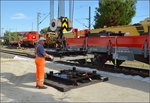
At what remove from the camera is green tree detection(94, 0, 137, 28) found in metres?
43.3

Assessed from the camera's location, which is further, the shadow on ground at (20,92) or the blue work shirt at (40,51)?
the blue work shirt at (40,51)

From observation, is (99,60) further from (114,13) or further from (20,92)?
(114,13)

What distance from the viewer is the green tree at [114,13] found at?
142 ft

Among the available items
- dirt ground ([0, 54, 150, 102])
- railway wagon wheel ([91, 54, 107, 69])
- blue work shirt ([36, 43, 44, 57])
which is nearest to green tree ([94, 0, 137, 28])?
railway wagon wheel ([91, 54, 107, 69])

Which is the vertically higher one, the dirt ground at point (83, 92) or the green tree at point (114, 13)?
the green tree at point (114, 13)

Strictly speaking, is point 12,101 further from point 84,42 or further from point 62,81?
point 84,42

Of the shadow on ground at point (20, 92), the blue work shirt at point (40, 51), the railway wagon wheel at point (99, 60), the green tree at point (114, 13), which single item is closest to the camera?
the shadow on ground at point (20, 92)

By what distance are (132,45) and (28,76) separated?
4372 mm

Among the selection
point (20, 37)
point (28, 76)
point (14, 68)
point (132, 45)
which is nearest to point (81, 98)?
point (28, 76)

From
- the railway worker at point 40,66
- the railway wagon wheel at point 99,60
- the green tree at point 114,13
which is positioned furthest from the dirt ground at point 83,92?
the green tree at point 114,13

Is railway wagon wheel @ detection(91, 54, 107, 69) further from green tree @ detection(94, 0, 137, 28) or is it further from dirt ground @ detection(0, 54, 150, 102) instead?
green tree @ detection(94, 0, 137, 28)

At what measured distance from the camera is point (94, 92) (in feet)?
31.1

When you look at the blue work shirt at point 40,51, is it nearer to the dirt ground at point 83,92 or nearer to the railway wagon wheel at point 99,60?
the dirt ground at point 83,92

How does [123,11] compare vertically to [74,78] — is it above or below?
above
